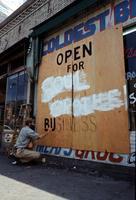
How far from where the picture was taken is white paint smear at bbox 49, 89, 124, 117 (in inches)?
214

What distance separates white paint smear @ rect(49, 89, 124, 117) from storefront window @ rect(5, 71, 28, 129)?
2.24 m

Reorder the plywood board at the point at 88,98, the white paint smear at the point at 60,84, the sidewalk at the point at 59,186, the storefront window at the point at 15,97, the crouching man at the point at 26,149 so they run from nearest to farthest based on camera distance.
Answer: the sidewalk at the point at 59,186, the plywood board at the point at 88,98, the white paint smear at the point at 60,84, the crouching man at the point at 26,149, the storefront window at the point at 15,97

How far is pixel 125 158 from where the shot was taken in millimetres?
4988

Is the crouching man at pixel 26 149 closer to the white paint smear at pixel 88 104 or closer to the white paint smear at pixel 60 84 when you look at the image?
the white paint smear at pixel 88 104

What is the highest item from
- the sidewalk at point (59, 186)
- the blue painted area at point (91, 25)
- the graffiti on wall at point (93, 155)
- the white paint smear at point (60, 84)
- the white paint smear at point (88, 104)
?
the blue painted area at point (91, 25)

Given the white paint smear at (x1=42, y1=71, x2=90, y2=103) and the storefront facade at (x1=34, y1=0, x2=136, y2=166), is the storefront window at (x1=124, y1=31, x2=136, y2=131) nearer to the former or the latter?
the storefront facade at (x1=34, y1=0, x2=136, y2=166)

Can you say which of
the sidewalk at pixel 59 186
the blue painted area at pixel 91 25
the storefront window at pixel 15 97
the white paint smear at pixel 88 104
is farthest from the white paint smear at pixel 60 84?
the sidewalk at pixel 59 186

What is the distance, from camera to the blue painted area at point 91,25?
5607mm

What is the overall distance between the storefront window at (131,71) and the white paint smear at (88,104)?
270mm

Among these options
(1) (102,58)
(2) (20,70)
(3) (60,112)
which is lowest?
(3) (60,112)

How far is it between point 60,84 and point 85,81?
1.14 metres

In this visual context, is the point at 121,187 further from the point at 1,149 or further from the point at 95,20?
the point at 1,149

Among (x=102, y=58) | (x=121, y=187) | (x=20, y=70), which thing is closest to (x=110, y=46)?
(x=102, y=58)

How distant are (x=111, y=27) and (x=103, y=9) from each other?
2.65ft
